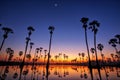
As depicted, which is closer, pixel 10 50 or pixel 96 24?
pixel 96 24

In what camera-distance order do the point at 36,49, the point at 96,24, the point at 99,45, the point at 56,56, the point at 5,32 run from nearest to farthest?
the point at 96,24 → the point at 5,32 → the point at 99,45 → the point at 36,49 → the point at 56,56

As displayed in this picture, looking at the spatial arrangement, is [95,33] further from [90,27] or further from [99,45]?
[99,45]

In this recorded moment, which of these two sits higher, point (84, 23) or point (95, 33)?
point (84, 23)

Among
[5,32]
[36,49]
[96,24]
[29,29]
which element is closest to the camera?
[96,24]

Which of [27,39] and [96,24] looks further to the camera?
[27,39]

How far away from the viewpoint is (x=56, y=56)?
19225 cm

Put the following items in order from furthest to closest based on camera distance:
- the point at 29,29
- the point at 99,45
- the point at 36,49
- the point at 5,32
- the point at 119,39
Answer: the point at 36,49 → the point at 99,45 → the point at 119,39 → the point at 29,29 → the point at 5,32

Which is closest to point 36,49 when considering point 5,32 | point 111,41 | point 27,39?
point 27,39

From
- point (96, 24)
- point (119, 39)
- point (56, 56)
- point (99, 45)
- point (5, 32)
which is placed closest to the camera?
point (96, 24)

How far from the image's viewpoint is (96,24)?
4128 centimetres

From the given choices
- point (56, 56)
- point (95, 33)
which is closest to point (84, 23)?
point (95, 33)

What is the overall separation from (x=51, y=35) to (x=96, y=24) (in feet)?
74.2

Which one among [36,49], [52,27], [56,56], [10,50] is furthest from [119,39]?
[56,56]

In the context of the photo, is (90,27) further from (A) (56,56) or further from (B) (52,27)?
(A) (56,56)
